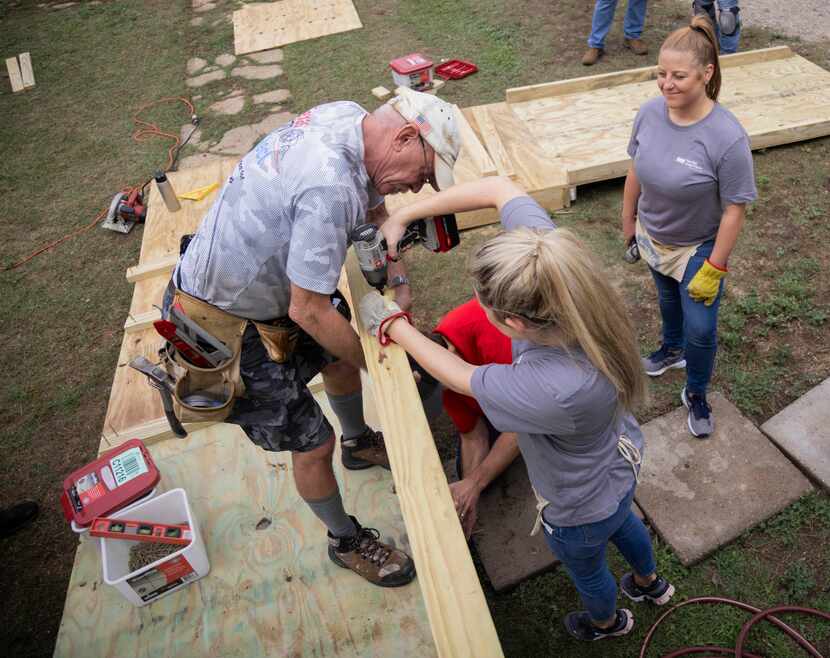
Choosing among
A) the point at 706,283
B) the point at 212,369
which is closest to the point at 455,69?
the point at 706,283

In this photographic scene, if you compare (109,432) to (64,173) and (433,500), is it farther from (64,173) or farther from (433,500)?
(64,173)

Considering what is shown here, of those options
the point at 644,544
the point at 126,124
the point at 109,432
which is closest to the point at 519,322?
the point at 644,544

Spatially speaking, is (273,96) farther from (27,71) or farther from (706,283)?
(706,283)

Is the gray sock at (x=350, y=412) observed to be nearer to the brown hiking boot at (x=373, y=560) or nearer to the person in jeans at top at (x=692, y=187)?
the brown hiking boot at (x=373, y=560)

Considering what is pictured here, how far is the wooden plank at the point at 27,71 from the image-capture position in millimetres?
8530

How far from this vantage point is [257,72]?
772cm

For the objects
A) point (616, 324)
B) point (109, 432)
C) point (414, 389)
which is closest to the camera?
point (616, 324)

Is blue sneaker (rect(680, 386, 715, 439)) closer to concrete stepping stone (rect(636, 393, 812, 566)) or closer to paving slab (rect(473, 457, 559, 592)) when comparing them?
concrete stepping stone (rect(636, 393, 812, 566))

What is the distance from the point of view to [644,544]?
7.35 feet

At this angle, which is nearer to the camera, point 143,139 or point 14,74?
point 143,139

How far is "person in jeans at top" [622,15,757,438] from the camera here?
98.1 inches

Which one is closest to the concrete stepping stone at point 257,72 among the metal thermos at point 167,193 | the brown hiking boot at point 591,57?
the metal thermos at point 167,193

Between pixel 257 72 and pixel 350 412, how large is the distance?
637 centimetres

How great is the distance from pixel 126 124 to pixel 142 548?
620 centimetres
